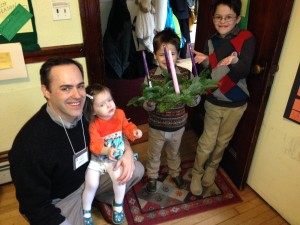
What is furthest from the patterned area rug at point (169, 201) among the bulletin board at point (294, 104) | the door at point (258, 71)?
the bulletin board at point (294, 104)

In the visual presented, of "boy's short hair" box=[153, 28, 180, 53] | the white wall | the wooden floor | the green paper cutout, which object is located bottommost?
the wooden floor

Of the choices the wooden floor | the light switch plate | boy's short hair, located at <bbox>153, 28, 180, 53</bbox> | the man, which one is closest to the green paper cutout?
the light switch plate

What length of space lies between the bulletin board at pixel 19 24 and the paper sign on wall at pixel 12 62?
0.03 meters

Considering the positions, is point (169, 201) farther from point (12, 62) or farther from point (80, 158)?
point (12, 62)

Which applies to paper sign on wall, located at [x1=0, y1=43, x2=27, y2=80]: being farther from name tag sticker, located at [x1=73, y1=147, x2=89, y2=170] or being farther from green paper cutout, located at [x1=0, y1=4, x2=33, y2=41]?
name tag sticker, located at [x1=73, y1=147, x2=89, y2=170]

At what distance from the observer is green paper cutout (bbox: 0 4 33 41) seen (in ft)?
5.11

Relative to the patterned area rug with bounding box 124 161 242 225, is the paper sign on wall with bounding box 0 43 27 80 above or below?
above

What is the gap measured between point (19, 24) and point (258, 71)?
147 centimetres

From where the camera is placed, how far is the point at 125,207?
180cm

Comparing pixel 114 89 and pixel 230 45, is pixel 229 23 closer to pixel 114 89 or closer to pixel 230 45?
pixel 230 45

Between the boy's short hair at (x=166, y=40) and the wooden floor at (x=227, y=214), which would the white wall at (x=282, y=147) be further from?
the boy's short hair at (x=166, y=40)

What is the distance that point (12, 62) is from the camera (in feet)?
5.46

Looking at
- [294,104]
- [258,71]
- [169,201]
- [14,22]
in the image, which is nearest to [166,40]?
[258,71]

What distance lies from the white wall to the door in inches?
2.2
